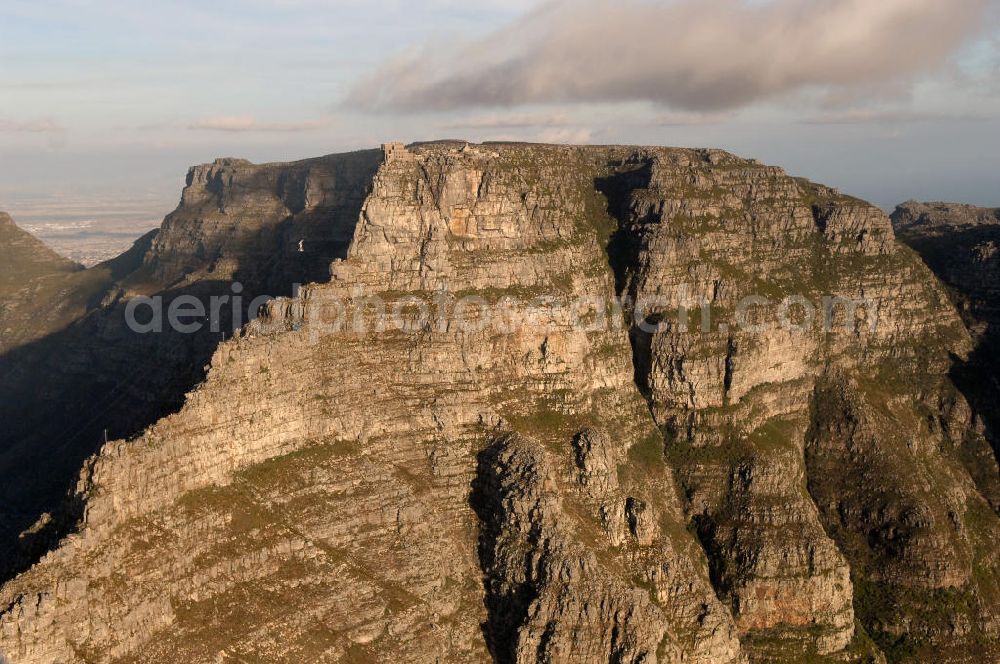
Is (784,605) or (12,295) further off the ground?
(12,295)

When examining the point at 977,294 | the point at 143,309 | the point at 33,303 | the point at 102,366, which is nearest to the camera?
the point at 977,294

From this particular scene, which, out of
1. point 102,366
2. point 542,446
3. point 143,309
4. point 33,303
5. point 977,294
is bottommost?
point 102,366

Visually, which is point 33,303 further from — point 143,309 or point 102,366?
point 143,309

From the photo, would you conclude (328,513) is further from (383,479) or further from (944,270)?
(944,270)

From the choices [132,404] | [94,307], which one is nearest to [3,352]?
[94,307]

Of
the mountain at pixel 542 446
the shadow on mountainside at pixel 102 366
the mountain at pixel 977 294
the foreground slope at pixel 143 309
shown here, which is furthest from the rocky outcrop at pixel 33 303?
the mountain at pixel 977 294

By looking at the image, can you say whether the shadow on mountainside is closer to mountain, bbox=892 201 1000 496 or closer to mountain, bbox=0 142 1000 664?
mountain, bbox=0 142 1000 664

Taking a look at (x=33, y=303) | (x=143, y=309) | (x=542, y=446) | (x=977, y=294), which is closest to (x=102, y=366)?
(x=143, y=309)

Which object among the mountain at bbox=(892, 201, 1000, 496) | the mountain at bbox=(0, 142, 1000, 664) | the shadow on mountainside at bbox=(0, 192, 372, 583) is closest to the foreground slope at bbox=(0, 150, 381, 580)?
the shadow on mountainside at bbox=(0, 192, 372, 583)
